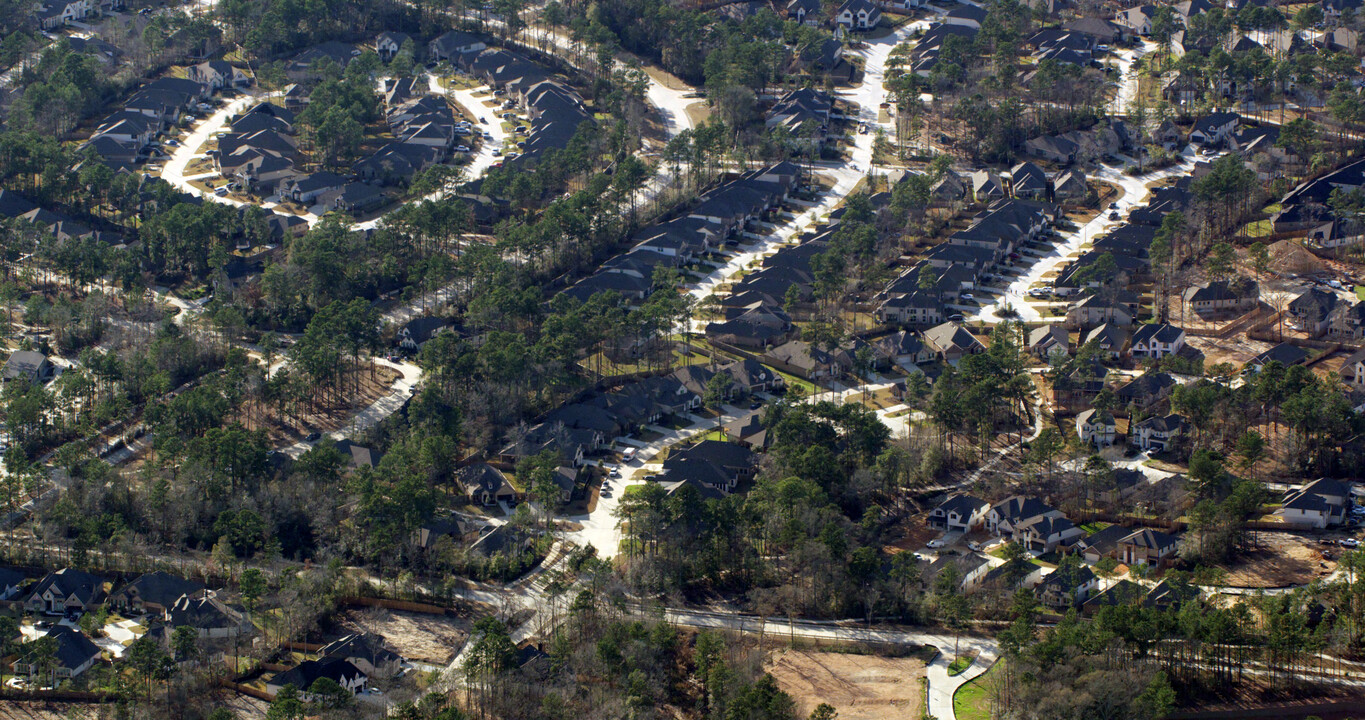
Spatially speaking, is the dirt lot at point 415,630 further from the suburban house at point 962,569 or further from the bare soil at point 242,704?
the suburban house at point 962,569

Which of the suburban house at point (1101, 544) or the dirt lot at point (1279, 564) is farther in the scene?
the suburban house at point (1101, 544)

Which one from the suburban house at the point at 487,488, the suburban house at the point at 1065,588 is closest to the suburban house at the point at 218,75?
the suburban house at the point at 487,488

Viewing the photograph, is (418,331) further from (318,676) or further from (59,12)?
(59,12)

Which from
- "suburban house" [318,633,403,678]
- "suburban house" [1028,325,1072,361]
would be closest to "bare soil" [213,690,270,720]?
"suburban house" [318,633,403,678]

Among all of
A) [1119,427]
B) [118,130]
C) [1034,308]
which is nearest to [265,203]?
[118,130]

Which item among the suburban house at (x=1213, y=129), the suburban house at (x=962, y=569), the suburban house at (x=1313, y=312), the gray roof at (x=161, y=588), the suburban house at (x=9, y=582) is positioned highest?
the suburban house at (x=1213, y=129)

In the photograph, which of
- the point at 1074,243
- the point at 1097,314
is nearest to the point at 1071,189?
the point at 1074,243

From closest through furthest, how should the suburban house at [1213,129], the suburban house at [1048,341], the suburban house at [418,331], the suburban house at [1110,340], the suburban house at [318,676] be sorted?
the suburban house at [318,676]
the suburban house at [1110,340]
the suburban house at [1048,341]
the suburban house at [418,331]
the suburban house at [1213,129]

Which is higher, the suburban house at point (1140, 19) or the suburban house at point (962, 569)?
the suburban house at point (1140, 19)
